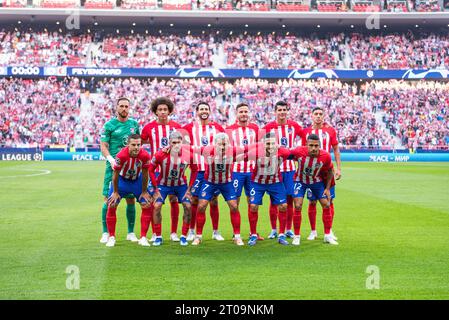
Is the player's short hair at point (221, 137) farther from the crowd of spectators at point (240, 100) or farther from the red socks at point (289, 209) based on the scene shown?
the crowd of spectators at point (240, 100)

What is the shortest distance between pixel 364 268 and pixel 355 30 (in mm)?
45645

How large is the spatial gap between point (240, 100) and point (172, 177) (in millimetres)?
36396

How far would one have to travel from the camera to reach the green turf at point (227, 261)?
6344mm

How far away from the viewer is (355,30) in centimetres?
5031

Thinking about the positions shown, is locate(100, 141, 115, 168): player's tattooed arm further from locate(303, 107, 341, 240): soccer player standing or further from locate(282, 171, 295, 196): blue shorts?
locate(303, 107, 341, 240): soccer player standing

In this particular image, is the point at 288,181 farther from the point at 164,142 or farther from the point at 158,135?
the point at 158,135

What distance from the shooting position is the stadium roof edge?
45.2 metres

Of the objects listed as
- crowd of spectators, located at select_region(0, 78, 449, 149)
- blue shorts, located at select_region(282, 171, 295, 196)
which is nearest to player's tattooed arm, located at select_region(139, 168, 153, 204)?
blue shorts, located at select_region(282, 171, 295, 196)

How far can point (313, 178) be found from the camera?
962cm

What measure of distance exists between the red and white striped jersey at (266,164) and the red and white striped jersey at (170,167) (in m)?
1.05

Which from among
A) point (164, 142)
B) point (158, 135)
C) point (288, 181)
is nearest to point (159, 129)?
point (158, 135)

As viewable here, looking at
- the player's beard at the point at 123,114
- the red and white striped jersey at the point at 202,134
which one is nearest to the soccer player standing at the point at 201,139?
the red and white striped jersey at the point at 202,134

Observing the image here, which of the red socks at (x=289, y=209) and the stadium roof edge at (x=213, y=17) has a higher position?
the stadium roof edge at (x=213, y=17)

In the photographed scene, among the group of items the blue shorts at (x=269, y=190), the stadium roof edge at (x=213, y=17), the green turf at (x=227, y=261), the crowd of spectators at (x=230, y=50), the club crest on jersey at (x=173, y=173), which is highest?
the stadium roof edge at (x=213, y=17)
